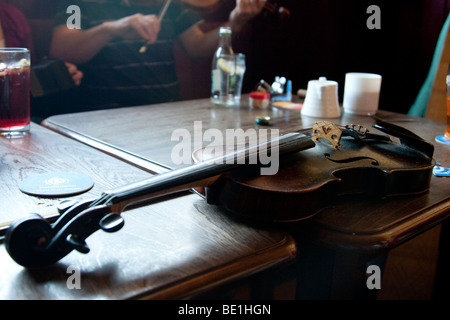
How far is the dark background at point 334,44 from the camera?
125 inches

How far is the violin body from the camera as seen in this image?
0.72 meters

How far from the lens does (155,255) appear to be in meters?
0.63

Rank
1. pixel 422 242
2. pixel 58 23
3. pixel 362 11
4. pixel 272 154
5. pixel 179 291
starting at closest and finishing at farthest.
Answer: pixel 179 291, pixel 272 154, pixel 422 242, pixel 58 23, pixel 362 11

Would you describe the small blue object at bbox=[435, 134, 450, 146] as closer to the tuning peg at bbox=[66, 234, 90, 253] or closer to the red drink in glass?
the tuning peg at bbox=[66, 234, 90, 253]

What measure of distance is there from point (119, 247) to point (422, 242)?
6.09 feet

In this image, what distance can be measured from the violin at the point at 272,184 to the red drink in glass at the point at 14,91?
0.68 metres

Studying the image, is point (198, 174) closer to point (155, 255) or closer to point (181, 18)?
point (155, 255)

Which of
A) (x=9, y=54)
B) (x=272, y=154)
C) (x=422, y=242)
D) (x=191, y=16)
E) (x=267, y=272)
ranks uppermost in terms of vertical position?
(x=191, y=16)

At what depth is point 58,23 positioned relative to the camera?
2.66 m

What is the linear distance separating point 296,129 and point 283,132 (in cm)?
7

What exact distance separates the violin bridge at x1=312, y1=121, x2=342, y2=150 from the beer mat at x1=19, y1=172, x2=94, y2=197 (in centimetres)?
50

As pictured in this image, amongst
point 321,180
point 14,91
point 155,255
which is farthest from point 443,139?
point 14,91

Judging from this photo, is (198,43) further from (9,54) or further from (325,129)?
(325,129)

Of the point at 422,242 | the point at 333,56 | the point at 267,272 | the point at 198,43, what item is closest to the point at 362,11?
the point at 333,56
